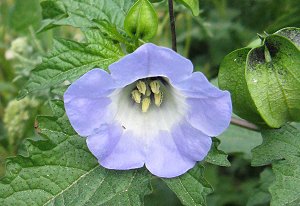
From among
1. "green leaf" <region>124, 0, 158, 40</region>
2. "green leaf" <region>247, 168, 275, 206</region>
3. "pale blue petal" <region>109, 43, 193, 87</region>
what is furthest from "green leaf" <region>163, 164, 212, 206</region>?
"green leaf" <region>247, 168, 275, 206</region>

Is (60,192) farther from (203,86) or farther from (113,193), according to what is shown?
(203,86)

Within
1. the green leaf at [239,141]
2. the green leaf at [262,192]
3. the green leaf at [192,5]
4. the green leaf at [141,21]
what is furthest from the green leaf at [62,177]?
the green leaf at [239,141]

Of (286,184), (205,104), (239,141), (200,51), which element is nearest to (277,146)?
(286,184)

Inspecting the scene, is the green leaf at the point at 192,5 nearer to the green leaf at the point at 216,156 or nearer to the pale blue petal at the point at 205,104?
the pale blue petal at the point at 205,104

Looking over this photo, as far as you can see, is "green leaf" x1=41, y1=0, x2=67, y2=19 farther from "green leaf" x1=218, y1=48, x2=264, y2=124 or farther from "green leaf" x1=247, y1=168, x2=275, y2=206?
"green leaf" x1=247, y1=168, x2=275, y2=206

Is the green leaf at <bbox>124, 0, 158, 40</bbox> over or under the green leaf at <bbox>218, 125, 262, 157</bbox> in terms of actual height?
over

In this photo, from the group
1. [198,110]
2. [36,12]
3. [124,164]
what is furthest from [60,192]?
[36,12]
